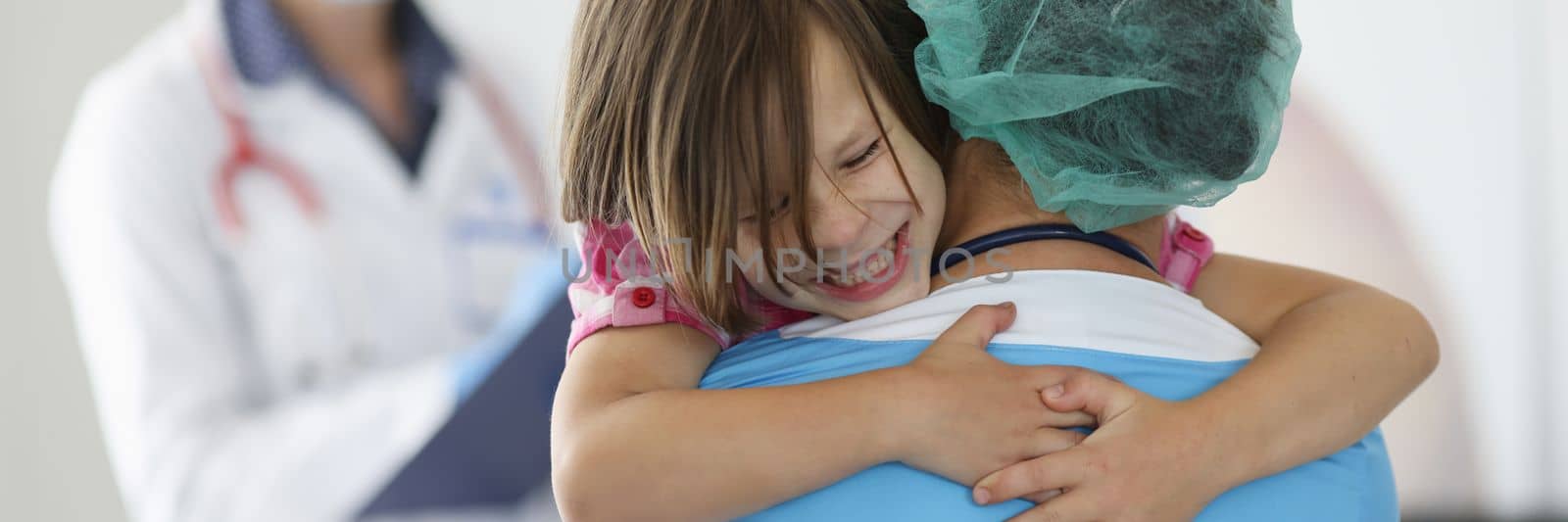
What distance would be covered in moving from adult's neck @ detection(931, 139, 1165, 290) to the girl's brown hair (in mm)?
25

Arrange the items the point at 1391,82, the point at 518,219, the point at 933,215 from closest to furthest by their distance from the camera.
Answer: the point at 933,215, the point at 518,219, the point at 1391,82

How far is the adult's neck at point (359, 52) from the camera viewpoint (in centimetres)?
176

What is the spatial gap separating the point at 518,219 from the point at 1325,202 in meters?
1.25

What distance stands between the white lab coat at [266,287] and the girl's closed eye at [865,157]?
0.89m

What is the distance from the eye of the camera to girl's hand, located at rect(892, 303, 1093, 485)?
537 millimetres

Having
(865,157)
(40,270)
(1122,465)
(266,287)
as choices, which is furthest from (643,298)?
(40,270)

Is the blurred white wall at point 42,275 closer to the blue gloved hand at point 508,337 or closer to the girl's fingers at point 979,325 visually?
the blue gloved hand at point 508,337

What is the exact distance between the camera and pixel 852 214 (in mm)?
601

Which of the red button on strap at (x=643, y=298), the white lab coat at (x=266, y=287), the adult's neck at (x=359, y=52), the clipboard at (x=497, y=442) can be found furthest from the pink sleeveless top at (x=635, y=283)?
the adult's neck at (x=359, y=52)

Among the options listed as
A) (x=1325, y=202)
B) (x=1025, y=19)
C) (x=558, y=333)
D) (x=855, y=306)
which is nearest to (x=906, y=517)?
(x=855, y=306)

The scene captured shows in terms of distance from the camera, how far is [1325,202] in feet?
6.77

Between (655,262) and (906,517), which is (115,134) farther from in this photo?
(906,517)

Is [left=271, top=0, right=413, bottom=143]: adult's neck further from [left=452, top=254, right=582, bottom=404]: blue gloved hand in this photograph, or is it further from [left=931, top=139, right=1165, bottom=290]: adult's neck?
[left=931, top=139, right=1165, bottom=290]: adult's neck

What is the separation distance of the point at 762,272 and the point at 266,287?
3.72ft
